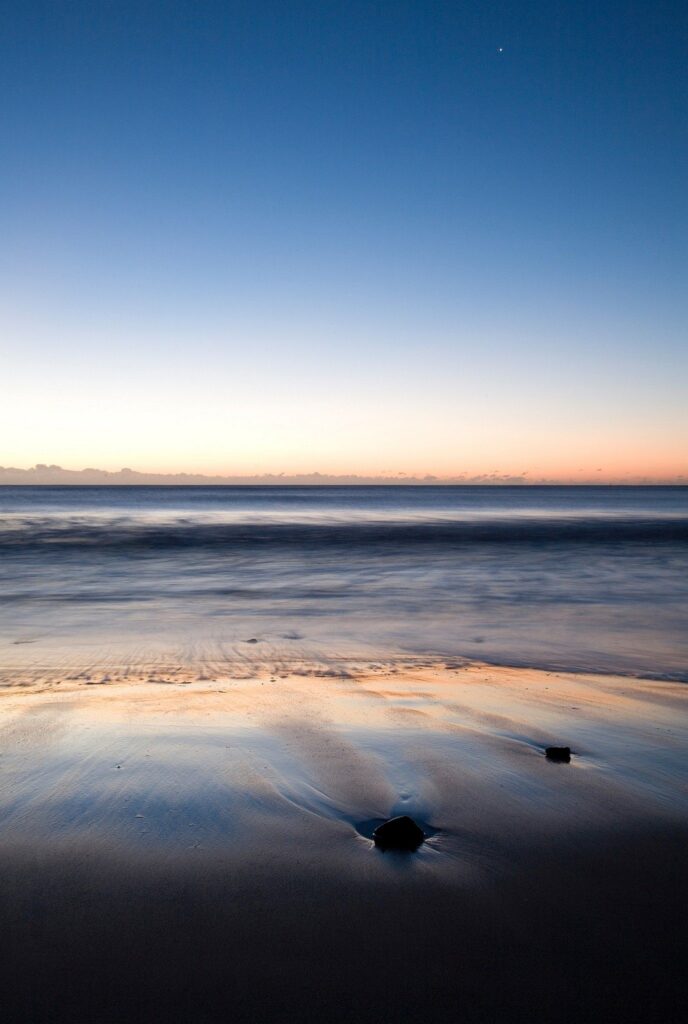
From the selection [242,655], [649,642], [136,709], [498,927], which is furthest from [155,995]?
[649,642]

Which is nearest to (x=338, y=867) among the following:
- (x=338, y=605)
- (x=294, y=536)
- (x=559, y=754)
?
(x=559, y=754)

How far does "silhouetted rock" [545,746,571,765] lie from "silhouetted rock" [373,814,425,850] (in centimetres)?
134

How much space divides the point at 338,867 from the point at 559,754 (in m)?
1.79

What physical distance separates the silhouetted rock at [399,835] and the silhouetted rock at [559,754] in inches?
52.6

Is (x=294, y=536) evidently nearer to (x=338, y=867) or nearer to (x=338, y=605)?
(x=338, y=605)

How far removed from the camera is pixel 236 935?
233 cm

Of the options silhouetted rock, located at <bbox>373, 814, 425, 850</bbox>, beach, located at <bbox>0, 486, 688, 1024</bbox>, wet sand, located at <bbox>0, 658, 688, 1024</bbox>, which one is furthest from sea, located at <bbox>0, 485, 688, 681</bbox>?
silhouetted rock, located at <bbox>373, 814, 425, 850</bbox>

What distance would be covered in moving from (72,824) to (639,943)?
250cm

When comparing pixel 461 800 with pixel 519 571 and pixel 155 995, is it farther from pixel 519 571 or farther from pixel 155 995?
pixel 519 571

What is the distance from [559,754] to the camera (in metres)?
3.93

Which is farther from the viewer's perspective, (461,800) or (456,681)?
(456,681)

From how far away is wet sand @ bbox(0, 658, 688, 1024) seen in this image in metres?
2.10

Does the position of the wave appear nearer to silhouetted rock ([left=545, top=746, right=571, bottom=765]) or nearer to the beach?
the beach

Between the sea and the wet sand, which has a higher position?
the wet sand
